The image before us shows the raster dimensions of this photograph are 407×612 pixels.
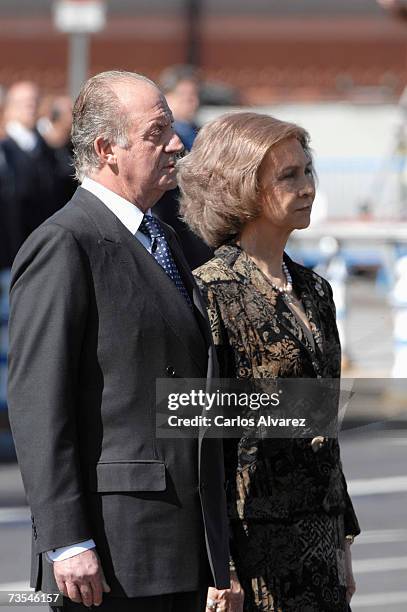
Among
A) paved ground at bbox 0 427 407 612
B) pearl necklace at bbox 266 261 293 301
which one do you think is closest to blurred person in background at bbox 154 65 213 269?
paved ground at bbox 0 427 407 612

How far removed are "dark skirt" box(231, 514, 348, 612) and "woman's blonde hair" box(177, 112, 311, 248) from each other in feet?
2.70

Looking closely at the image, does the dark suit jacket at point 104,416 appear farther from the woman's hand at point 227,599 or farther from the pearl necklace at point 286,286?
the pearl necklace at point 286,286

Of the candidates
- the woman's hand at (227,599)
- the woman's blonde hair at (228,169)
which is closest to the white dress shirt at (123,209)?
the woman's blonde hair at (228,169)

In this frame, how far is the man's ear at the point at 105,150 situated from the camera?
3.42m

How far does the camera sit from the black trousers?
3.22 metres

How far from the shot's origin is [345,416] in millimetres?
3922

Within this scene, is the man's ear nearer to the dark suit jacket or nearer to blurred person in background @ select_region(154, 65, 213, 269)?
the dark suit jacket

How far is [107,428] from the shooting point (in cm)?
323

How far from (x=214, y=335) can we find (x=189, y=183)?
1.68ft

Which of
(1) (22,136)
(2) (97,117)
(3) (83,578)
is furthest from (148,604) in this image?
(1) (22,136)

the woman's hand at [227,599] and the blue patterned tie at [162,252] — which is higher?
the blue patterned tie at [162,252]

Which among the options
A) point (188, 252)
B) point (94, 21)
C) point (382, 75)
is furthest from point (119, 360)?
point (382, 75)

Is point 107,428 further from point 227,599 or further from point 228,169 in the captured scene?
point 228,169

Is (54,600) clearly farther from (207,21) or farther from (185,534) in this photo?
(207,21)
